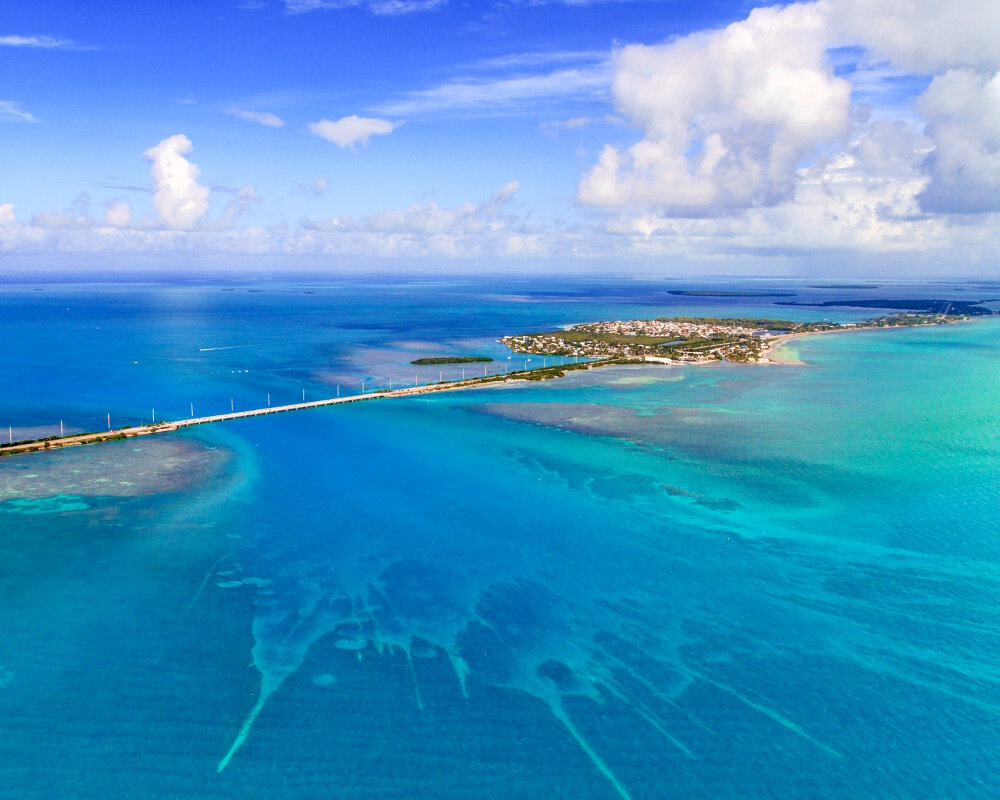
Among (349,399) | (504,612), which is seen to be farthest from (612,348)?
(504,612)

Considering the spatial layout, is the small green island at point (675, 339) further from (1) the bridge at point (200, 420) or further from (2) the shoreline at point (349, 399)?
(1) the bridge at point (200, 420)

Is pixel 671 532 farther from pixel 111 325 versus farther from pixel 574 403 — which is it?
pixel 111 325

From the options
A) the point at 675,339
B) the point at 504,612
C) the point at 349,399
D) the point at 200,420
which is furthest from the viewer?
the point at 675,339

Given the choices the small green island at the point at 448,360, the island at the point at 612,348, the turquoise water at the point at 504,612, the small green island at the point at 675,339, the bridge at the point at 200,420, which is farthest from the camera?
the small green island at the point at 675,339

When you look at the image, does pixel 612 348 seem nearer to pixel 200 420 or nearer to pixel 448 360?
pixel 448 360

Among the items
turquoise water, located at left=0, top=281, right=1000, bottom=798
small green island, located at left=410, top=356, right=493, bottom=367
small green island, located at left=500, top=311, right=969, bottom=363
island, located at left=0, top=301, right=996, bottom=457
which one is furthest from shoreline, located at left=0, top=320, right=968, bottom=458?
small green island, located at left=410, top=356, right=493, bottom=367

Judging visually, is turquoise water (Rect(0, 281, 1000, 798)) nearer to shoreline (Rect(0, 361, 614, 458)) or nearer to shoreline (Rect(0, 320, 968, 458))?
shoreline (Rect(0, 361, 614, 458))

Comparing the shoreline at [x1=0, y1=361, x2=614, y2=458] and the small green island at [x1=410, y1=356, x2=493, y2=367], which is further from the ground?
the small green island at [x1=410, y1=356, x2=493, y2=367]

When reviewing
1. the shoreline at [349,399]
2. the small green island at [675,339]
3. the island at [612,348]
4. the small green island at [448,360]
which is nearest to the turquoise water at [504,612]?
the shoreline at [349,399]

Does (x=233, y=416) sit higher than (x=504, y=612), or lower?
higher
